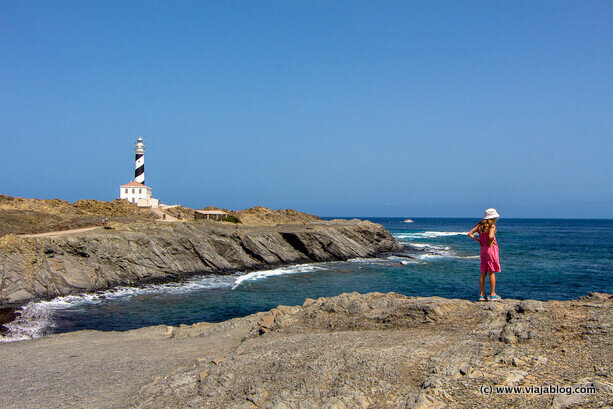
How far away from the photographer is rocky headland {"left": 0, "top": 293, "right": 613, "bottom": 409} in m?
6.62

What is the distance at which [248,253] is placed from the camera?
40250 mm

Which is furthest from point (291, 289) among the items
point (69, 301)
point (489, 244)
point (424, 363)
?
point (424, 363)

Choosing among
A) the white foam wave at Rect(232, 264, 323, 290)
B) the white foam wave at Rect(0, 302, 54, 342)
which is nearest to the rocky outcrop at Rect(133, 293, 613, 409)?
the white foam wave at Rect(0, 302, 54, 342)

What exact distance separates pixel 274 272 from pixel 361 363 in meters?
28.6

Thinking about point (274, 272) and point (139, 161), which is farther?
point (139, 161)

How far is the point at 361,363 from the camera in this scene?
7805mm

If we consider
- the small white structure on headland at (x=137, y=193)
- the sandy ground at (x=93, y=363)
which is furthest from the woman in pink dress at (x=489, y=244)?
the small white structure on headland at (x=137, y=193)

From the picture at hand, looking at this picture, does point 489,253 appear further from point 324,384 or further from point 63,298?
point 63,298

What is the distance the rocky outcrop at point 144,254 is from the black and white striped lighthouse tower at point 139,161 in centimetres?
3045

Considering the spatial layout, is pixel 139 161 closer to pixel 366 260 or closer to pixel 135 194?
pixel 135 194

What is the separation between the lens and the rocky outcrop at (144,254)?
2467 cm

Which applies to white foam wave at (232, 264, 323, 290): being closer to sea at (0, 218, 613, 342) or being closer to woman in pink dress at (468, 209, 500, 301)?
sea at (0, 218, 613, 342)

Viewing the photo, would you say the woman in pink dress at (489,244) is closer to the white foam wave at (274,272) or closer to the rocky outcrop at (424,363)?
the rocky outcrop at (424,363)

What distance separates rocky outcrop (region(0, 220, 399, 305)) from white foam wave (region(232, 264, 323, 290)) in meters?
2.10
